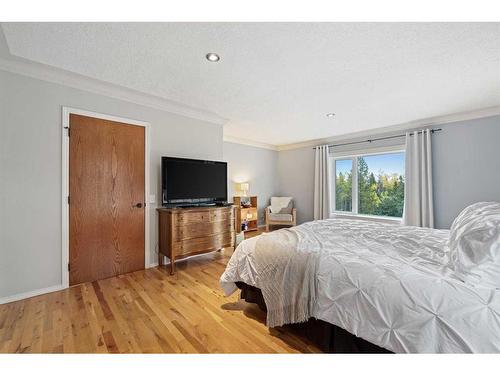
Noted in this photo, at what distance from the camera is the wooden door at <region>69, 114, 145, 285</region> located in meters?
2.54

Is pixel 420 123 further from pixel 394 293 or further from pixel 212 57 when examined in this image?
pixel 394 293

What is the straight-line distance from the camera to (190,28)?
1.67 metres

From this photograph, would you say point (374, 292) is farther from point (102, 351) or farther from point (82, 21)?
point (82, 21)

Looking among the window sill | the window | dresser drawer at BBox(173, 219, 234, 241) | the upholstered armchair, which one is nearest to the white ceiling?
the window

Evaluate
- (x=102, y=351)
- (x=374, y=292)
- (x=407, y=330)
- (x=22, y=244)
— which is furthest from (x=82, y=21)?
(x=407, y=330)

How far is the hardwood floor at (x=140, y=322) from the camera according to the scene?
156 cm

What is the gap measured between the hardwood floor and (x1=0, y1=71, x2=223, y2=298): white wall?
0.29 metres

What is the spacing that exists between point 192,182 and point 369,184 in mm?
3845


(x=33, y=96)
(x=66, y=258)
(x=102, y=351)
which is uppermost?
(x=33, y=96)

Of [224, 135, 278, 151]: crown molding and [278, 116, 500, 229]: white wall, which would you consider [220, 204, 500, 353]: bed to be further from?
[224, 135, 278, 151]: crown molding

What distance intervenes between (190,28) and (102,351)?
7.92ft

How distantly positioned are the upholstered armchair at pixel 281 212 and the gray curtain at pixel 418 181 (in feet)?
7.64

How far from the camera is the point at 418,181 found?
3.92m

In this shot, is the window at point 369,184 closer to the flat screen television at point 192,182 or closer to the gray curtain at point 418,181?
the gray curtain at point 418,181
